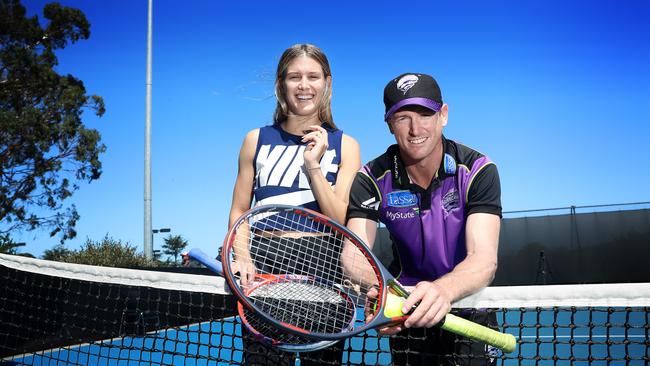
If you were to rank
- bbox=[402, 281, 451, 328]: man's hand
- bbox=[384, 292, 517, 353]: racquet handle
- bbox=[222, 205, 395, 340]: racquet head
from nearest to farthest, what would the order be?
bbox=[402, 281, 451, 328]: man's hand, bbox=[384, 292, 517, 353]: racquet handle, bbox=[222, 205, 395, 340]: racquet head

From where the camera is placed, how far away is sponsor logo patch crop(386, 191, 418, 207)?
6.27ft

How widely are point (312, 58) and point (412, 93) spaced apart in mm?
542

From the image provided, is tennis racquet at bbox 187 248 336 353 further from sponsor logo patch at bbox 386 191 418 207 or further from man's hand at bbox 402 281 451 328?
sponsor logo patch at bbox 386 191 418 207

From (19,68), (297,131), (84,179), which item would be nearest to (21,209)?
(84,179)

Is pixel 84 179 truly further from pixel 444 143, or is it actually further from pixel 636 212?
pixel 444 143

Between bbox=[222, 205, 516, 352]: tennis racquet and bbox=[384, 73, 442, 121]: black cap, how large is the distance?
16.3 inches

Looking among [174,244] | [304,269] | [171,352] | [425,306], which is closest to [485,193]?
[425,306]

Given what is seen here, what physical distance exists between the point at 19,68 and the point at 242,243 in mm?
18158

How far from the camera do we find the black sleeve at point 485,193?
1.80m

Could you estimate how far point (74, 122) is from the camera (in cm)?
1870

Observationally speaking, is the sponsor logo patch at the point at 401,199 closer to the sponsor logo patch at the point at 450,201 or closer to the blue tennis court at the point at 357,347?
the sponsor logo patch at the point at 450,201

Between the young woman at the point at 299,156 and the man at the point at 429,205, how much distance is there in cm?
12

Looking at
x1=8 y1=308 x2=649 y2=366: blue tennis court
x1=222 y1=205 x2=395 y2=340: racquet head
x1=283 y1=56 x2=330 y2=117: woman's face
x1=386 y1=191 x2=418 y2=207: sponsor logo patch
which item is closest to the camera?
x1=222 y1=205 x2=395 y2=340: racquet head

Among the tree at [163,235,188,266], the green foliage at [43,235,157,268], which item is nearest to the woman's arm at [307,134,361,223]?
the green foliage at [43,235,157,268]
